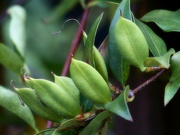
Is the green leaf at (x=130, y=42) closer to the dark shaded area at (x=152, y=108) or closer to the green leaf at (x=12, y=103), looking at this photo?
the green leaf at (x=12, y=103)

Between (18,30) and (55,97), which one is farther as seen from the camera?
(18,30)

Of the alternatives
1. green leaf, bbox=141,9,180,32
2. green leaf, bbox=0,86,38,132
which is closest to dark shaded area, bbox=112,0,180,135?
green leaf, bbox=141,9,180,32

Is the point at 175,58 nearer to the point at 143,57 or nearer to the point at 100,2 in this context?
the point at 143,57

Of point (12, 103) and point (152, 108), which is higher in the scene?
point (12, 103)

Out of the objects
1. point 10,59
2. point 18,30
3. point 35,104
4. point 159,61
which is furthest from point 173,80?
point 18,30

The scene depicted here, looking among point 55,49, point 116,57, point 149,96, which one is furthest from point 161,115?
point 55,49

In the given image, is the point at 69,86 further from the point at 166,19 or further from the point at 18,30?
the point at 18,30

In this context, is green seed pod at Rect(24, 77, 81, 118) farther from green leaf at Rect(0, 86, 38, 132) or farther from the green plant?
green leaf at Rect(0, 86, 38, 132)
